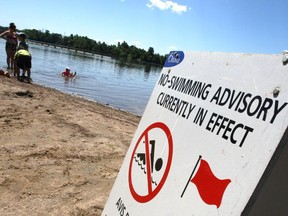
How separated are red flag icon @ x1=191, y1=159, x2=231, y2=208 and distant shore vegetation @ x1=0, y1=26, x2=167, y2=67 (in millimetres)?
119193

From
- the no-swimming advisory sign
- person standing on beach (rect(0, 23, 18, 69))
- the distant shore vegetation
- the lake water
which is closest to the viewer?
the no-swimming advisory sign

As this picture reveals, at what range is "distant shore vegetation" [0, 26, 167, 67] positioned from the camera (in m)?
128

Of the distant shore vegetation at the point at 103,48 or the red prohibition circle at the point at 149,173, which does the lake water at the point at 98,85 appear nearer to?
the red prohibition circle at the point at 149,173

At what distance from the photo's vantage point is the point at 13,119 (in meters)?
6.18

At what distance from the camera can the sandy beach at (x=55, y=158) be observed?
3.50 meters

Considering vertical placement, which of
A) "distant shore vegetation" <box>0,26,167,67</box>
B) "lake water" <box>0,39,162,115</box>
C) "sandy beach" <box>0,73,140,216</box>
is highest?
"sandy beach" <box>0,73,140,216</box>

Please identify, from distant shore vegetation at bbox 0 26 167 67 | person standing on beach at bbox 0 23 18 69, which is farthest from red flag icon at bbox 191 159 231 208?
distant shore vegetation at bbox 0 26 167 67

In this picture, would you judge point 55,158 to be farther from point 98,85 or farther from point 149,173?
point 98,85

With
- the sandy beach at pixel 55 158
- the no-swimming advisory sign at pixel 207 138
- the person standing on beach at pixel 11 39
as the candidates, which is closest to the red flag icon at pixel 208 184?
the no-swimming advisory sign at pixel 207 138

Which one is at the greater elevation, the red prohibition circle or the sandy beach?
the red prohibition circle

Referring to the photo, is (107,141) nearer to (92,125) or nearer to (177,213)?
(92,125)

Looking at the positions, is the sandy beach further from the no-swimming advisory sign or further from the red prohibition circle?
the red prohibition circle

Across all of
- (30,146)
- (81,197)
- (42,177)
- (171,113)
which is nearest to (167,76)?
(171,113)

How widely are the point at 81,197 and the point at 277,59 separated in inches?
113
